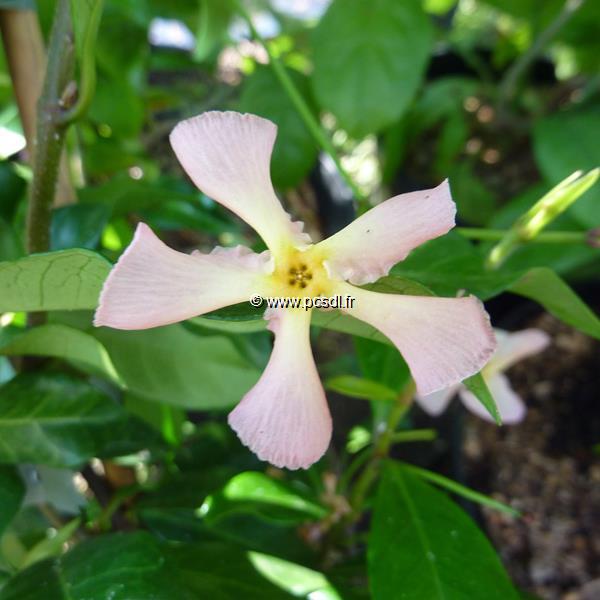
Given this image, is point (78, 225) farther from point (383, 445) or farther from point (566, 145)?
point (566, 145)

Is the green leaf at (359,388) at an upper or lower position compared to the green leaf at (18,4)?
lower

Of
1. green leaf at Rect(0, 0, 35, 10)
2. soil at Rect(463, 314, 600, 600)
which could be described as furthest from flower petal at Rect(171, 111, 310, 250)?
soil at Rect(463, 314, 600, 600)

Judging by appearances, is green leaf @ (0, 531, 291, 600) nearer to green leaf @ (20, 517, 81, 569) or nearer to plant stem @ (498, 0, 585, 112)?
green leaf @ (20, 517, 81, 569)

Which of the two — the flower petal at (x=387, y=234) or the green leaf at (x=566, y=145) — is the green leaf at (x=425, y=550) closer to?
the flower petal at (x=387, y=234)

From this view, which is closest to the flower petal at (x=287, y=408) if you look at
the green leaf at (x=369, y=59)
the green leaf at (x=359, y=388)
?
the green leaf at (x=359, y=388)

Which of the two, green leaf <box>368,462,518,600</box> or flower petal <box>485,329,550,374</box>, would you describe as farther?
flower petal <box>485,329,550,374</box>

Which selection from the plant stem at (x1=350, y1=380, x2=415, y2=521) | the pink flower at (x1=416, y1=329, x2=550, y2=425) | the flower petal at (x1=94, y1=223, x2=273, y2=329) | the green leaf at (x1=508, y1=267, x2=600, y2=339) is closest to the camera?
the flower petal at (x1=94, y1=223, x2=273, y2=329)

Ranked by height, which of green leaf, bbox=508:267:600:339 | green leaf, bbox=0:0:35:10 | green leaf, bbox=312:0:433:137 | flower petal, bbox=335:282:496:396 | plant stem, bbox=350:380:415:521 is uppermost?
green leaf, bbox=0:0:35:10
